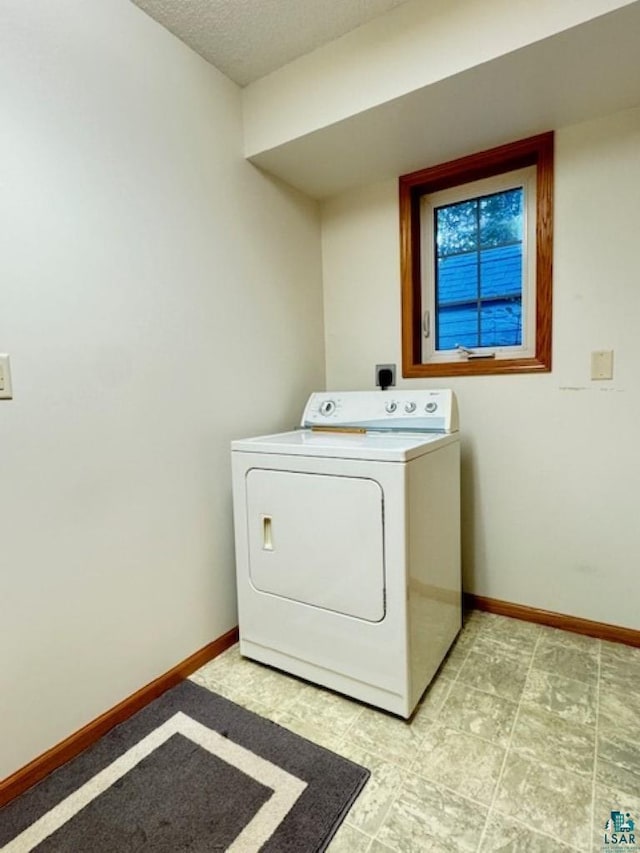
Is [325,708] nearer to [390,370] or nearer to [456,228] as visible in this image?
[390,370]

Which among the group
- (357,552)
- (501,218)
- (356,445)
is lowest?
(357,552)

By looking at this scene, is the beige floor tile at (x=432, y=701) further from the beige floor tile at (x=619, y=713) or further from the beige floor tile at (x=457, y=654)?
the beige floor tile at (x=619, y=713)

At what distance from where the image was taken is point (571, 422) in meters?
1.77

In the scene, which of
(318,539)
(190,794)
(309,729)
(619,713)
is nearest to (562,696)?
(619,713)

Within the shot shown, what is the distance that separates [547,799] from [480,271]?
6.26ft

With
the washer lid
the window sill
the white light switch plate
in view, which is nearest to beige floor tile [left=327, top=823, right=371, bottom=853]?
the washer lid

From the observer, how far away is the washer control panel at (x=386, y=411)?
5.59 feet

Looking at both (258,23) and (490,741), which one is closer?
(490,741)

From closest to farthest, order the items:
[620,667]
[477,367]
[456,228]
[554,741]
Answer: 1. [554,741]
2. [620,667]
3. [477,367]
4. [456,228]

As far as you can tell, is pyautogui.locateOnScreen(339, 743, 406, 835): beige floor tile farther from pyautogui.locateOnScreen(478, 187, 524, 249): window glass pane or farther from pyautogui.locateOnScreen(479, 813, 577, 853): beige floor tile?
pyautogui.locateOnScreen(478, 187, 524, 249): window glass pane

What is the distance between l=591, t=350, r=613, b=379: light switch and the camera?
1.68 meters

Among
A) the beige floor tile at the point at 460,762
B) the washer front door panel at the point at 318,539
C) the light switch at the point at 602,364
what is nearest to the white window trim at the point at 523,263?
the light switch at the point at 602,364

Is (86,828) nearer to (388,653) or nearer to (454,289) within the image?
(388,653)

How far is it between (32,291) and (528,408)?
1.82 m
